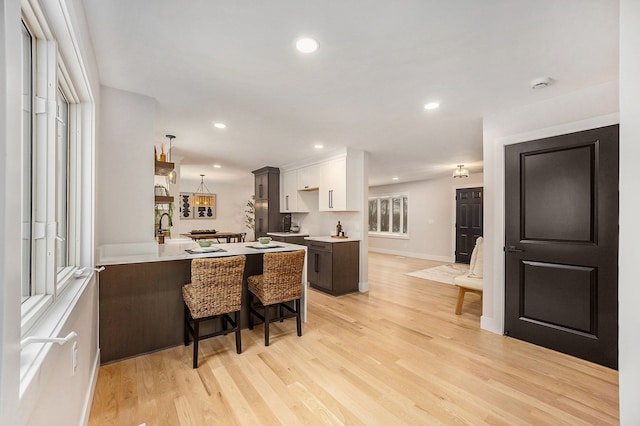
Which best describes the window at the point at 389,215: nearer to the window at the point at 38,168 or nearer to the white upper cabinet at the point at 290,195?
the white upper cabinet at the point at 290,195

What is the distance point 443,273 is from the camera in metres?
6.25

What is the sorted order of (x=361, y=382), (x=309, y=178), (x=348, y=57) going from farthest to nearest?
(x=309, y=178)
(x=361, y=382)
(x=348, y=57)

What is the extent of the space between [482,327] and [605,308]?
1110 millimetres

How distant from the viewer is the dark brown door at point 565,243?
7.94ft

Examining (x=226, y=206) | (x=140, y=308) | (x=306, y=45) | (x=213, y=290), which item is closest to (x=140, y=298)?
(x=140, y=308)

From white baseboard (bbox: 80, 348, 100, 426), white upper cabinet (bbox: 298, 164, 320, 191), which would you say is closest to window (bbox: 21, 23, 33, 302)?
white baseboard (bbox: 80, 348, 100, 426)

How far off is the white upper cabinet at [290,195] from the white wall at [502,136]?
3621mm

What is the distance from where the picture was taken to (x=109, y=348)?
239cm

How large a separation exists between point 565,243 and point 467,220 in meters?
5.06

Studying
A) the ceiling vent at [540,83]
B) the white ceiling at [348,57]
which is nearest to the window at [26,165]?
the white ceiling at [348,57]

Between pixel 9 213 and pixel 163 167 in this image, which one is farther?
pixel 163 167

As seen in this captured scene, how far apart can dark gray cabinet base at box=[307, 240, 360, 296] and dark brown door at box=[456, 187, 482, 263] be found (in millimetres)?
4146

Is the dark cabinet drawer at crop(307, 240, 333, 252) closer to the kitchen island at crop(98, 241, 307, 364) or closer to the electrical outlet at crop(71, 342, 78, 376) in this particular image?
the kitchen island at crop(98, 241, 307, 364)

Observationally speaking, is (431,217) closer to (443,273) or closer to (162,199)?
(443,273)
